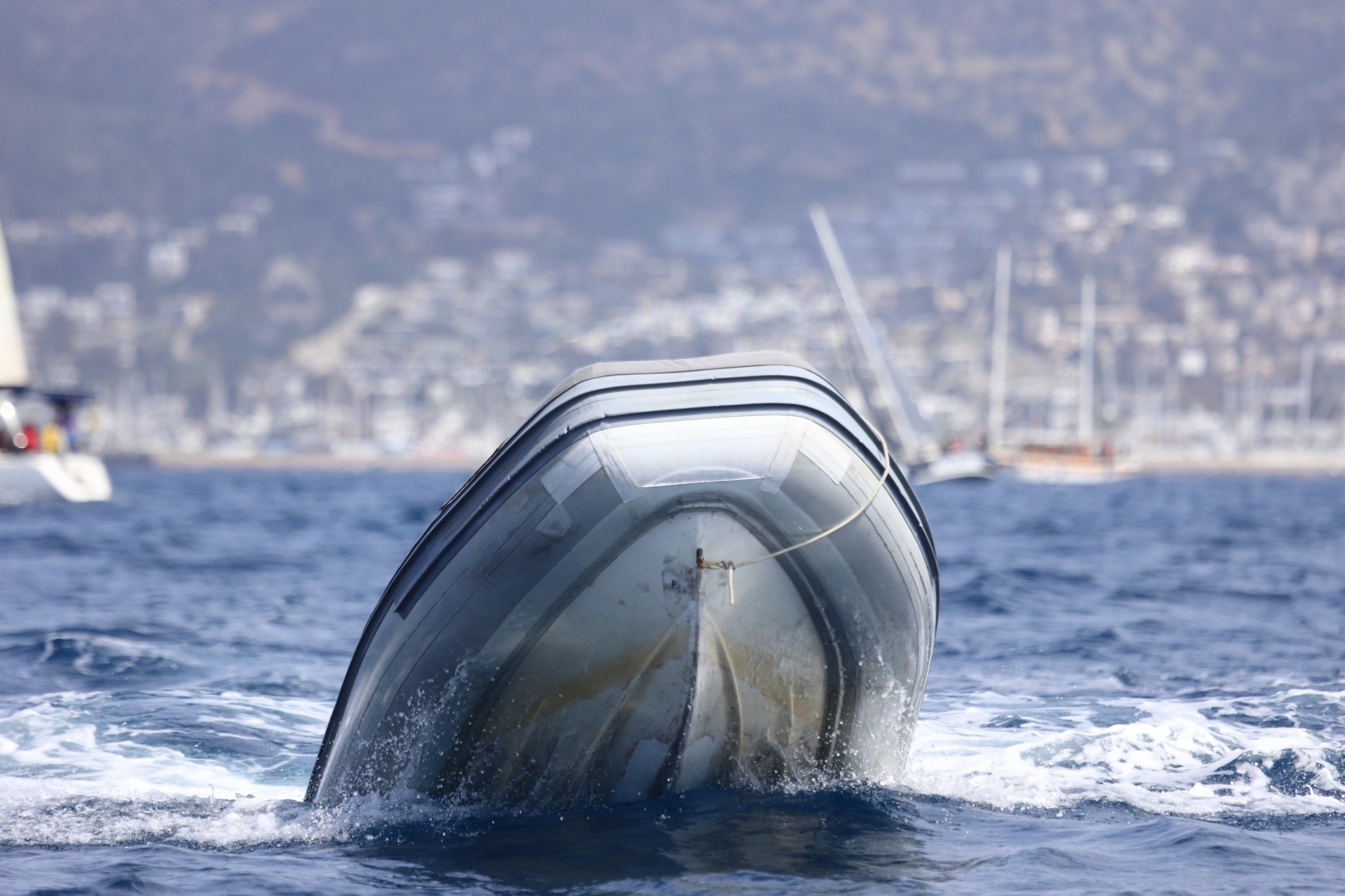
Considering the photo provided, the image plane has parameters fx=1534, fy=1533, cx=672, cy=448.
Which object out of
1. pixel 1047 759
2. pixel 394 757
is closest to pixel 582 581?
pixel 394 757

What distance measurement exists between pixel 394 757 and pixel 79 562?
41.6 feet

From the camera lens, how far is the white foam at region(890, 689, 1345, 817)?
5.91 m

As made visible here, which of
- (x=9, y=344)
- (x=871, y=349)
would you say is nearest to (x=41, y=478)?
(x=9, y=344)

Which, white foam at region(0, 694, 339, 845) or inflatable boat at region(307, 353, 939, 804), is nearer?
inflatable boat at region(307, 353, 939, 804)

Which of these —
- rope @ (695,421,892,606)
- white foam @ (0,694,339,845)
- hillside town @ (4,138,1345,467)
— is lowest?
white foam @ (0,694,339,845)

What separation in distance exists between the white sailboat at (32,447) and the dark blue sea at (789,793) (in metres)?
17.2

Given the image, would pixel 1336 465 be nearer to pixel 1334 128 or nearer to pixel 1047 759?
pixel 1334 128

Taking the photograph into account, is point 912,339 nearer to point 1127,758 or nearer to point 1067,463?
point 1067,463

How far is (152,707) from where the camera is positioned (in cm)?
793

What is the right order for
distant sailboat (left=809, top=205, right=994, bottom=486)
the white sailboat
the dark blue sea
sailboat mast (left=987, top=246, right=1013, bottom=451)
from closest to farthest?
the dark blue sea, the white sailboat, distant sailboat (left=809, top=205, right=994, bottom=486), sailboat mast (left=987, top=246, right=1013, bottom=451)

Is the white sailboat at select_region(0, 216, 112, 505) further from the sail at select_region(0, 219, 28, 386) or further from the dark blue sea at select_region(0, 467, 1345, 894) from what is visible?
the dark blue sea at select_region(0, 467, 1345, 894)

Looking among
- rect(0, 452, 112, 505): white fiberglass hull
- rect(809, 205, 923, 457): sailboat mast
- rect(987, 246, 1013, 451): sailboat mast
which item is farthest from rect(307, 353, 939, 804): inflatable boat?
rect(987, 246, 1013, 451): sailboat mast

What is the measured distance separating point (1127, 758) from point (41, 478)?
27931 millimetres

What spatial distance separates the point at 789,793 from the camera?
561 cm
